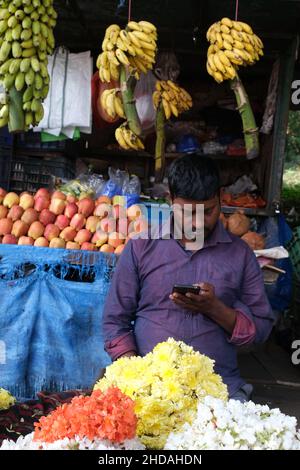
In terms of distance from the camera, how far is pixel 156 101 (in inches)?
176

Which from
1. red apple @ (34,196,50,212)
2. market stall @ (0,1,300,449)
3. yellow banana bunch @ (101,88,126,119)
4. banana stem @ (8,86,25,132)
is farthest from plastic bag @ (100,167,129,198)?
banana stem @ (8,86,25,132)

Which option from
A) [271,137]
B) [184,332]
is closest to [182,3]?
[271,137]

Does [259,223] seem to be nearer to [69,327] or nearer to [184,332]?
[69,327]

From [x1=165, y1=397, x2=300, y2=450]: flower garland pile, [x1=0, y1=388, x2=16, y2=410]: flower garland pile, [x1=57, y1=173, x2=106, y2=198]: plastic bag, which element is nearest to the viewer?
[x1=165, y1=397, x2=300, y2=450]: flower garland pile

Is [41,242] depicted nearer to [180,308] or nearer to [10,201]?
[10,201]

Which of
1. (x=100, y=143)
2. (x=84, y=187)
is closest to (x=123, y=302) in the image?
(x=84, y=187)

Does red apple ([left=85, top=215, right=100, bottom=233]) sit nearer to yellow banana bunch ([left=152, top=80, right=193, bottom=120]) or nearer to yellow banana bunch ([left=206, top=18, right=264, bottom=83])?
yellow banana bunch ([left=152, top=80, right=193, bottom=120])

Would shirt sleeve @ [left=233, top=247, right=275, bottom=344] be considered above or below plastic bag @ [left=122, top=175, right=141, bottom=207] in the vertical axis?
below

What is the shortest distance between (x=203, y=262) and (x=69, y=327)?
5.22 ft

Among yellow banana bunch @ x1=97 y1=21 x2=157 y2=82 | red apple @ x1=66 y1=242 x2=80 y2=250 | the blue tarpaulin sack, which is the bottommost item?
the blue tarpaulin sack

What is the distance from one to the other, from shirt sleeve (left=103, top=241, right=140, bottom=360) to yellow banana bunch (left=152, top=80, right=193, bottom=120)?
2.23 metres

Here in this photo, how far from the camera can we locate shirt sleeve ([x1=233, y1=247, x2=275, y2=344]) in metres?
2.39

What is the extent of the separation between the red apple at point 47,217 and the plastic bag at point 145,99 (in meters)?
1.33

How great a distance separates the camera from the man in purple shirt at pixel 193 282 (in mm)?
2324
